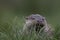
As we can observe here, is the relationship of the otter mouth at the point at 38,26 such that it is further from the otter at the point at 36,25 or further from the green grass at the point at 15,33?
the green grass at the point at 15,33

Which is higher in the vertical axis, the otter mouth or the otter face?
the otter face

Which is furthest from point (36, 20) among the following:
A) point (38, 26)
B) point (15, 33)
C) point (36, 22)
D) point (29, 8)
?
point (29, 8)


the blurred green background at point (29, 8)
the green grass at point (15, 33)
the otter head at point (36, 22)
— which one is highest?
the blurred green background at point (29, 8)

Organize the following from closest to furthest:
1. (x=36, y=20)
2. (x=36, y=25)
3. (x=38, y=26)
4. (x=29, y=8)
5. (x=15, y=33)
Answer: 1. (x=15, y=33)
2. (x=38, y=26)
3. (x=36, y=25)
4. (x=36, y=20)
5. (x=29, y=8)

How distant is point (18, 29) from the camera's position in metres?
6.14

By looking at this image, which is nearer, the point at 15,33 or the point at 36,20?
the point at 15,33

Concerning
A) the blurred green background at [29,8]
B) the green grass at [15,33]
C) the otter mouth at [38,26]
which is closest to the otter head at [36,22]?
the otter mouth at [38,26]

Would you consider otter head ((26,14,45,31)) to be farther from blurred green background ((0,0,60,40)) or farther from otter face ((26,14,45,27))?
blurred green background ((0,0,60,40))

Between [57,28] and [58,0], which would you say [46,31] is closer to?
[57,28]

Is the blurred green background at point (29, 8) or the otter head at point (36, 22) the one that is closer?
the otter head at point (36, 22)

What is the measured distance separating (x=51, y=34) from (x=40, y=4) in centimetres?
974

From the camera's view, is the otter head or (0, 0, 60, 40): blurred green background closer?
the otter head

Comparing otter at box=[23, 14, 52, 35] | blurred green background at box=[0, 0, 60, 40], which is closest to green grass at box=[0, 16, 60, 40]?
otter at box=[23, 14, 52, 35]

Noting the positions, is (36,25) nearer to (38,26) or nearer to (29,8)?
(38,26)
